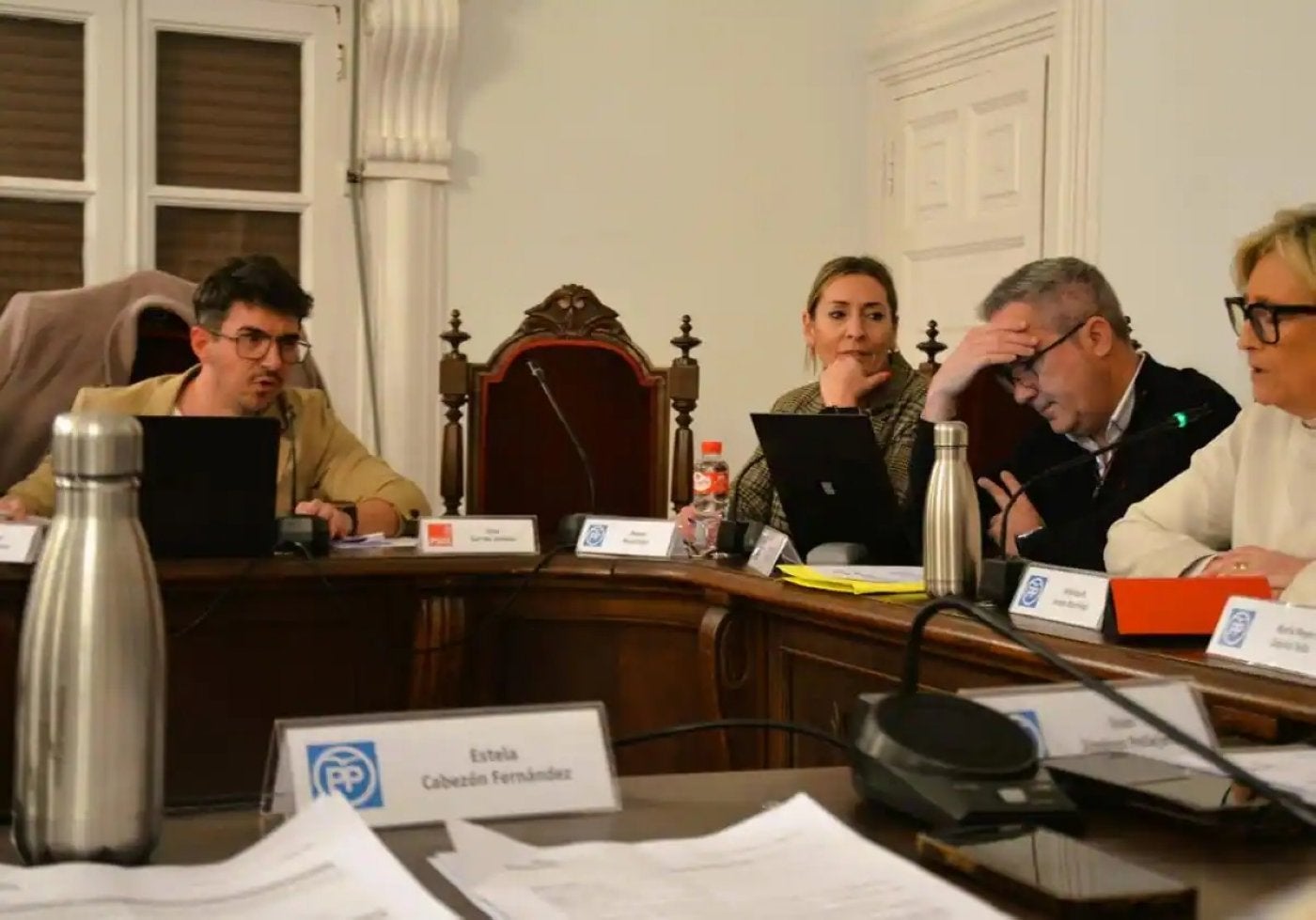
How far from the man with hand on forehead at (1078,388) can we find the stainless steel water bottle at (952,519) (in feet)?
1.70

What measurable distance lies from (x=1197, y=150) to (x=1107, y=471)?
116 centimetres

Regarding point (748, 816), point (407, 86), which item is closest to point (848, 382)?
point (407, 86)

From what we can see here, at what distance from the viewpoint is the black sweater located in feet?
7.25

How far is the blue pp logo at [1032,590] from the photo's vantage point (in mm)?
1704

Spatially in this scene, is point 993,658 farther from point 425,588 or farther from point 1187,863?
point 425,588

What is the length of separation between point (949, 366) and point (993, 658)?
884 millimetres

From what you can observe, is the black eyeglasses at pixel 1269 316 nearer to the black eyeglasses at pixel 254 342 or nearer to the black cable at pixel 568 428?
the black cable at pixel 568 428

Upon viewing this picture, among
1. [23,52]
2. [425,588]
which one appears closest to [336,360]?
[23,52]

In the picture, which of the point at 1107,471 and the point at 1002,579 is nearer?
the point at 1002,579

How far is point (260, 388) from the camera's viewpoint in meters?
Result: 2.81

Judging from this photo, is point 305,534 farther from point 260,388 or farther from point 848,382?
point 848,382

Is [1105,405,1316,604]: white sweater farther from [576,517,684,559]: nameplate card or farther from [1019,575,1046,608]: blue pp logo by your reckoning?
[576,517,684,559]: nameplate card

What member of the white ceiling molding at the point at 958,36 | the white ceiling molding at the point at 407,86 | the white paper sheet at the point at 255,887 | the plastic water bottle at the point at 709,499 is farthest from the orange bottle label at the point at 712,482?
the white paper sheet at the point at 255,887

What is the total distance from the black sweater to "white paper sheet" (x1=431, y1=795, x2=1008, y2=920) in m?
1.42
